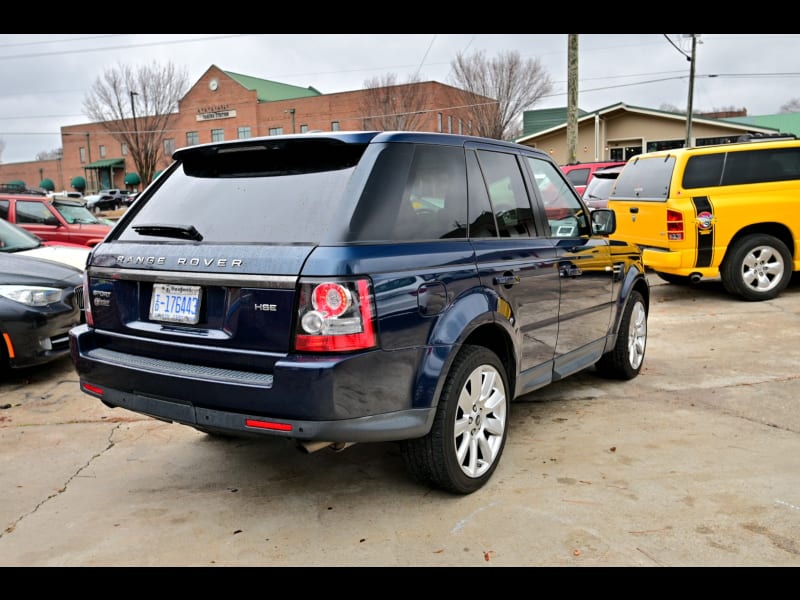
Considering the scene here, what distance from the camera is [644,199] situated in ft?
29.5

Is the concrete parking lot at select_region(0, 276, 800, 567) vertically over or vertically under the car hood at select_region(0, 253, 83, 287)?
under

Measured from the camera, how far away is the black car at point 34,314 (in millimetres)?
5637

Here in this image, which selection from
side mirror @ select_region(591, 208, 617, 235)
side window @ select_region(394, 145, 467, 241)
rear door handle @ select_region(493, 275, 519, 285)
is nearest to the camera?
side window @ select_region(394, 145, 467, 241)

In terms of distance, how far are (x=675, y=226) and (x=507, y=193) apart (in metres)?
5.16

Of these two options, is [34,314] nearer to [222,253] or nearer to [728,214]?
[222,253]

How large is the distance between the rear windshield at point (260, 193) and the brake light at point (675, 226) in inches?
250

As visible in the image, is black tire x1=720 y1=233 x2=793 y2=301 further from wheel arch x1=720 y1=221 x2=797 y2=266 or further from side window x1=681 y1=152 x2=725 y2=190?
side window x1=681 y1=152 x2=725 y2=190

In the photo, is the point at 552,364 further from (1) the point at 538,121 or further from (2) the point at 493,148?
(1) the point at 538,121

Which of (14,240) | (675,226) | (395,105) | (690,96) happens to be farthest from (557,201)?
(395,105)

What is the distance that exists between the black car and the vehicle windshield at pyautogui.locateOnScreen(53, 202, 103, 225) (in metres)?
6.27

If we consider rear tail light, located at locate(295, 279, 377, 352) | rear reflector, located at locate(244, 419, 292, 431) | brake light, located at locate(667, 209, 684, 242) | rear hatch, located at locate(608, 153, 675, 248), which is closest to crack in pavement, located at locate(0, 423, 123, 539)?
rear reflector, located at locate(244, 419, 292, 431)

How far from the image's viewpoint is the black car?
18.5ft
